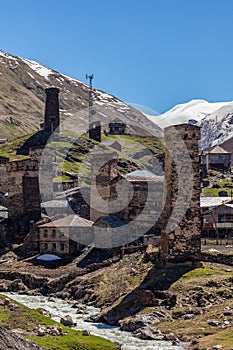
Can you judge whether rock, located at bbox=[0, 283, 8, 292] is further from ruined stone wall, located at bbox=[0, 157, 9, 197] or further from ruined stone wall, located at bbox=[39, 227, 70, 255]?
ruined stone wall, located at bbox=[0, 157, 9, 197]

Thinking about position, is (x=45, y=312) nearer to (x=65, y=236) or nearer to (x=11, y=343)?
(x=11, y=343)

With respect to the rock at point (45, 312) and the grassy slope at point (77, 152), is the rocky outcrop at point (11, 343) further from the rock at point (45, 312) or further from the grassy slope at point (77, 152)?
the grassy slope at point (77, 152)

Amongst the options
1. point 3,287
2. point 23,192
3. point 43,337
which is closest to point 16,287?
point 3,287

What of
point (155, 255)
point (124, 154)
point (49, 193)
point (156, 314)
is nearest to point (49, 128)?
point (124, 154)

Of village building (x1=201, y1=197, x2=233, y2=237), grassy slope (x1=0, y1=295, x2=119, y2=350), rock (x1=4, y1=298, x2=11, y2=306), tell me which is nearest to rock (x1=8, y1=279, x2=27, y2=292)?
rock (x1=4, y1=298, x2=11, y2=306)

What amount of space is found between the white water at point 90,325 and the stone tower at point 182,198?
7.39 meters

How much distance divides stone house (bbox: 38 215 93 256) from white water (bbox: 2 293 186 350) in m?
9.10

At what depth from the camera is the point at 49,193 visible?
71000 millimetres

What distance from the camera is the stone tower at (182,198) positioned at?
138ft

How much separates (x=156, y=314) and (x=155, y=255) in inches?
356

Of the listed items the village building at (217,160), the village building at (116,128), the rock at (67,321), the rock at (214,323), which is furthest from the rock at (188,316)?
the village building at (116,128)

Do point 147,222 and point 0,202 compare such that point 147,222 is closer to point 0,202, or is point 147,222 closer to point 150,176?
point 150,176

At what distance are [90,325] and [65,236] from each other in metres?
20.0

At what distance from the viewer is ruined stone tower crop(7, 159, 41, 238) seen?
6569cm
